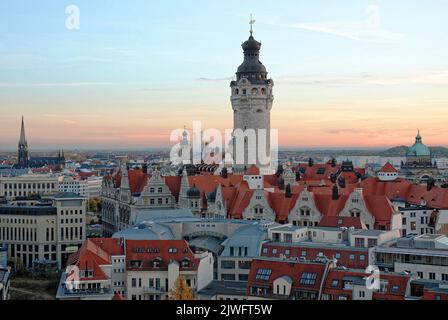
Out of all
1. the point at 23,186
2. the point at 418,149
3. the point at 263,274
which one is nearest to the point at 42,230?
the point at 263,274

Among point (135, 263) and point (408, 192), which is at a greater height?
point (408, 192)

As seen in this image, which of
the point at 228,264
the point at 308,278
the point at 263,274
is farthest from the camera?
the point at 228,264

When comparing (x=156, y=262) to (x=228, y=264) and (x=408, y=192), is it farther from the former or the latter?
(x=408, y=192)

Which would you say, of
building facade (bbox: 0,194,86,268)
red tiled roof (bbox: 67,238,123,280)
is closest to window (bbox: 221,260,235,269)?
red tiled roof (bbox: 67,238,123,280)

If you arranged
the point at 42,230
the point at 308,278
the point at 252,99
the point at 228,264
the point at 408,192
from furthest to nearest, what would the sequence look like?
the point at 252,99
the point at 42,230
the point at 408,192
the point at 228,264
the point at 308,278

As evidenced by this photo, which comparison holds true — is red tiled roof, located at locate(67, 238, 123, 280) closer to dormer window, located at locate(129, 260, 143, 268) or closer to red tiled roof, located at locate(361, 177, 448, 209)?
dormer window, located at locate(129, 260, 143, 268)

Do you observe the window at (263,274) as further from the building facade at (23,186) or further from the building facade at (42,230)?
the building facade at (23,186)

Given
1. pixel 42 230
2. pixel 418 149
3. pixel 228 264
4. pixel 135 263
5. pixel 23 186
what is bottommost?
pixel 42 230
